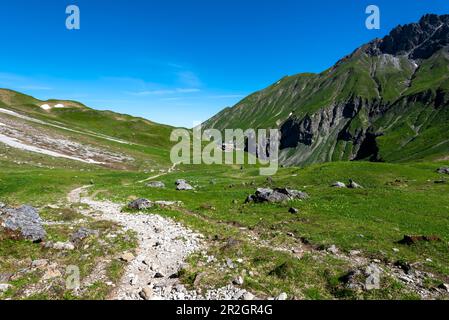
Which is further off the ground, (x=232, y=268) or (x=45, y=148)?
(x=45, y=148)

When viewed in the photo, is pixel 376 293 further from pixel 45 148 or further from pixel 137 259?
pixel 45 148

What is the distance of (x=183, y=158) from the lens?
12331 centimetres

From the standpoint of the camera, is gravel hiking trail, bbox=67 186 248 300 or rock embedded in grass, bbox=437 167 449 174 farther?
rock embedded in grass, bbox=437 167 449 174

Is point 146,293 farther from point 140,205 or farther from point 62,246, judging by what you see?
point 140,205

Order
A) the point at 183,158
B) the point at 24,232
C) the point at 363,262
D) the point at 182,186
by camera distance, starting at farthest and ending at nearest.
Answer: the point at 183,158 < the point at 182,186 < the point at 24,232 < the point at 363,262

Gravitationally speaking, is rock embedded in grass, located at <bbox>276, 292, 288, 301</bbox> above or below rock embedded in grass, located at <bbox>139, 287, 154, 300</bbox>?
above

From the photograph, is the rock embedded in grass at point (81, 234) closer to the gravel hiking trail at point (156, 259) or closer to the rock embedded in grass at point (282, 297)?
the gravel hiking trail at point (156, 259)

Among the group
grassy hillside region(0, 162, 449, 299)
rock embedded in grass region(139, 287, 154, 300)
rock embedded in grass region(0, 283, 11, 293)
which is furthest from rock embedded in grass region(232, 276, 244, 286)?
rock embedded in grass region(0, 283, 11, 293)

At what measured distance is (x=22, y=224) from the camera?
21984 mm

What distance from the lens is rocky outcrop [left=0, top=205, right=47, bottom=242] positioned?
2133 cm

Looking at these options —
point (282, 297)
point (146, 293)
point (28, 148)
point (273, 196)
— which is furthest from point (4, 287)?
point (28, 148)

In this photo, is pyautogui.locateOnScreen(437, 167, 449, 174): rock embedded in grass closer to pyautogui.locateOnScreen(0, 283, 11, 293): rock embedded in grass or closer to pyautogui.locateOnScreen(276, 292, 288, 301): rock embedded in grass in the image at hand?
pyautogui.locateOnScreen(276, 292, 288, 301): rock embedded in grass
